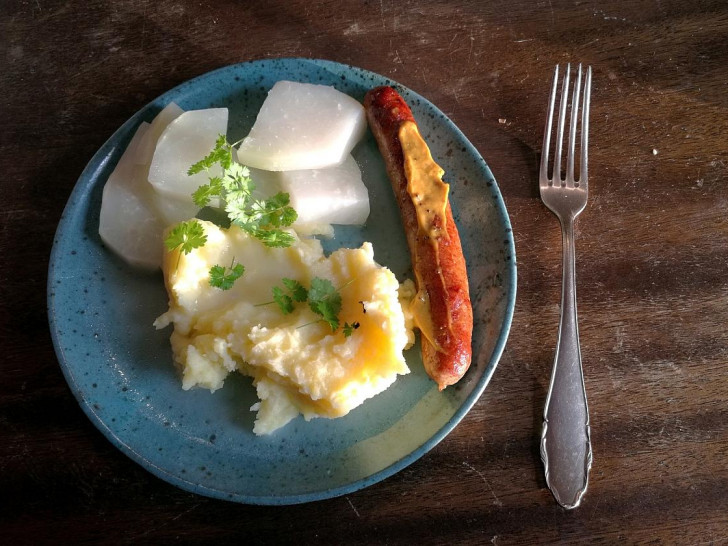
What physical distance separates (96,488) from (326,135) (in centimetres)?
151

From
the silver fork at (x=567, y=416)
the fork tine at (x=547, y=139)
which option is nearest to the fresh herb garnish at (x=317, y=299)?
the silver fork at (x=567, y=416)

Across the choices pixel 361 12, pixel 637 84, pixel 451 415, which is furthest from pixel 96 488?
pixel 637 84

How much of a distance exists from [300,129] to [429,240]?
0.62 meters

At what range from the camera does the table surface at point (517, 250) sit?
7.30 feet

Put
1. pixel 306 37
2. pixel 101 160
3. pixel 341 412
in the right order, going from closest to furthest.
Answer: pixel 341 412 < pixel 101 160 < pixel 306 37

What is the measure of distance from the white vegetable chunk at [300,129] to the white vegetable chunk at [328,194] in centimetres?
4

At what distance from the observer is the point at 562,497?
2.25 m

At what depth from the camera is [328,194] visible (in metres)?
2.23

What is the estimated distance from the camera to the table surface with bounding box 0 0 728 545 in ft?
7.30

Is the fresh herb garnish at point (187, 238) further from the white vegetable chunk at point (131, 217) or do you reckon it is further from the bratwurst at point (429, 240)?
the bratwurst at point (429, 240)

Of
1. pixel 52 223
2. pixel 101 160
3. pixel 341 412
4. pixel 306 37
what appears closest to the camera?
pixel 341 412

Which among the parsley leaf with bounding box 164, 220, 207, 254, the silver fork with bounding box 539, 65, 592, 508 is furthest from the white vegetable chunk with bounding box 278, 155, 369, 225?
the silver fork with bounding box 539, 65, 592, 508

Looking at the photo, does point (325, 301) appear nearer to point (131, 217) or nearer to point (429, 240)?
point (429, 240)

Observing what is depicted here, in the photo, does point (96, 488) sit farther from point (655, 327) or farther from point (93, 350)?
point (655, 327)
